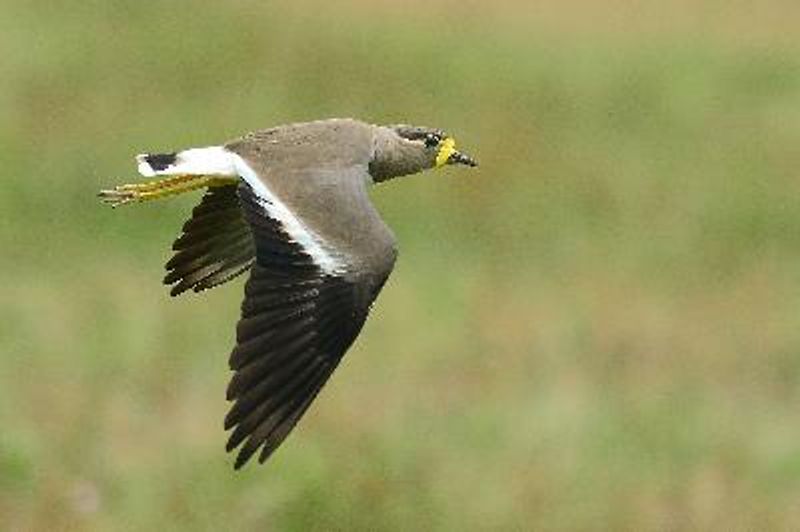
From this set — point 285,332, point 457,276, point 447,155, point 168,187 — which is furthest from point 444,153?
point 457,276

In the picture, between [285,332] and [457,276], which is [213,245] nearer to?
[285,332]

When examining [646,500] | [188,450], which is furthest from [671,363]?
[188,450]

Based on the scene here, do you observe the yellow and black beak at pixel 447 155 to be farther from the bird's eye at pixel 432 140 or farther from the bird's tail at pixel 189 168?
the bird's tail at pixel 189 168

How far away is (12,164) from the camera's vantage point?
46.5 feet

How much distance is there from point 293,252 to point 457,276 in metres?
6.75

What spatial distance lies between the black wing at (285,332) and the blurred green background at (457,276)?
4.90ft

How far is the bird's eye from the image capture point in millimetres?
8086

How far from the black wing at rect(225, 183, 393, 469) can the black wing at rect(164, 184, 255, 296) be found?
108cm

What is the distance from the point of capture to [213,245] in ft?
25.9

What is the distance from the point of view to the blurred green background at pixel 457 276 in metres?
8.55

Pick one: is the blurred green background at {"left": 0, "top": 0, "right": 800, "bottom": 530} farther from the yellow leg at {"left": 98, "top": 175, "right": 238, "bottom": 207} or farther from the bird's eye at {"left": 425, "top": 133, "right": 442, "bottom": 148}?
the bird's eye at {"left": 425, "top": 133, "right": 442, "bottom": 148}

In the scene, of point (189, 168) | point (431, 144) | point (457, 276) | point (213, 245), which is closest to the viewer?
point (189, 168)

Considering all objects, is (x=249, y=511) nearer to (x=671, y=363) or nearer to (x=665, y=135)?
(x=671, y=363)

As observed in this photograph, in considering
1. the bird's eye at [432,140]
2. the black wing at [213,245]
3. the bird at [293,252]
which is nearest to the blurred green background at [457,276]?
the black wing at [213,245]
